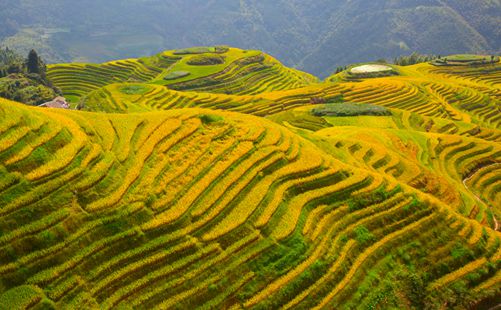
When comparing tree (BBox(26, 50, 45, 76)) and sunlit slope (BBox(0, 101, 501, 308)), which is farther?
tree (BBox(26, 50, 45, 76))

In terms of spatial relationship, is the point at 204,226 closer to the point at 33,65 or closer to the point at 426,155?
the point at 426,155

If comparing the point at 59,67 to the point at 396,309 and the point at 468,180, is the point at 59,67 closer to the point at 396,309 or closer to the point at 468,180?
the point at 468,180

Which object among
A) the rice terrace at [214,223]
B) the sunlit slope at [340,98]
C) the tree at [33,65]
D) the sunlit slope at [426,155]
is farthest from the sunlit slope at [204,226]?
the tree at [33,65]

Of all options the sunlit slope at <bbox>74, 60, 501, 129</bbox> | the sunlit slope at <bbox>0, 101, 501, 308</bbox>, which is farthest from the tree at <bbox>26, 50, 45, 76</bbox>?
the sunlit slope at <bbox>0, 101, 501, 308</bbox>

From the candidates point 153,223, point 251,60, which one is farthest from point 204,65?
point 153,223

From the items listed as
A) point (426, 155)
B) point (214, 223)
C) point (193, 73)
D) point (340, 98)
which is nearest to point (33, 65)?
point (193, 73)

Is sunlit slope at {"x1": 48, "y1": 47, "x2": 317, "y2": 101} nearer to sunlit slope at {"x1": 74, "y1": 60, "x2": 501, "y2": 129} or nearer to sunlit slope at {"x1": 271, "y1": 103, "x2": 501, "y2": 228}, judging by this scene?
sunlit slope at {"x1": 74, "y1": 60, "x2": 501, "y2": 129}
